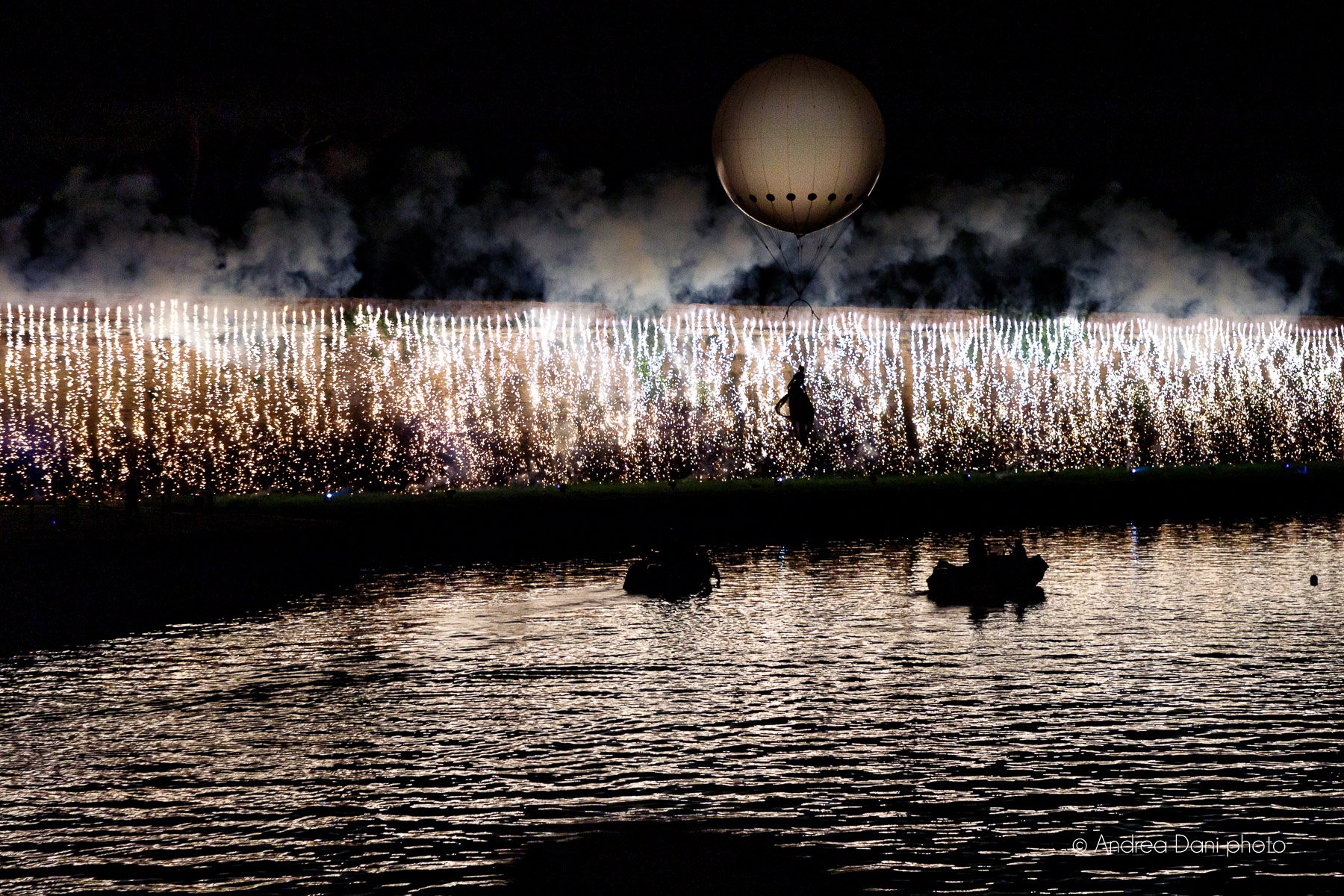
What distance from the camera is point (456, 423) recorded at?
227 ft

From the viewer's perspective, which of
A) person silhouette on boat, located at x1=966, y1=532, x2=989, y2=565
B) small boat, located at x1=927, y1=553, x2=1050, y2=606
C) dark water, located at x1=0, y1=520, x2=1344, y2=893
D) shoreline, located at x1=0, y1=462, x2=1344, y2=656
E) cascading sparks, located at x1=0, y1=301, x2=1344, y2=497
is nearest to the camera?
dark water, located at x1=0, y1=520, x2=1344, y2=893

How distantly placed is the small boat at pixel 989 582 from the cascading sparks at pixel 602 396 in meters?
37.7

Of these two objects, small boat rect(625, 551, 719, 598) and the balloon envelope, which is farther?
small boat rect(625, 551, 719, 598)

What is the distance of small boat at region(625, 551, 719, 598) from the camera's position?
28.9m

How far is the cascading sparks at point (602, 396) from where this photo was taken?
63.3 meters

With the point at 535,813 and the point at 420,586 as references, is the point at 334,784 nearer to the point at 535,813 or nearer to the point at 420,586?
the point at 535,813

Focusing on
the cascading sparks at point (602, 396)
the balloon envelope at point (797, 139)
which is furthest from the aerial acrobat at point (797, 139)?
the cascading sparks at point (602, 396)

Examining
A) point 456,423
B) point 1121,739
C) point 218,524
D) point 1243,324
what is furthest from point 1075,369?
point 1121,739

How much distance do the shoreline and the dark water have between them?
153 inches

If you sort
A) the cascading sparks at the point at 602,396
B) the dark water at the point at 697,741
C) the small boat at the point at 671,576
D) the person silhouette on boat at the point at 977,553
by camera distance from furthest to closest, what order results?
the cascading sparks at the point at 602,396 → the small boat at the point at 671,576 → the person silhouette on boat at the point at 977,553 → the dark water at the point at 697,741

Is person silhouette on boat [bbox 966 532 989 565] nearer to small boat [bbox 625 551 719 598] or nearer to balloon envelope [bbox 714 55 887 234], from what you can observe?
small boat [bbox 625 551 719 598]

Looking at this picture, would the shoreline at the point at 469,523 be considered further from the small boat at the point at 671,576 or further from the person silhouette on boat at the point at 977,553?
the person silhouette on boat at the point at 977,553

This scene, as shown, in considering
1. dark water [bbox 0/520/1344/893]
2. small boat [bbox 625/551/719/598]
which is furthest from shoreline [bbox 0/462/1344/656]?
dark water [bbox 0/520/1344/893]

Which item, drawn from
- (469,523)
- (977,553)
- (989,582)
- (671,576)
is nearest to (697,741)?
(989,582)
